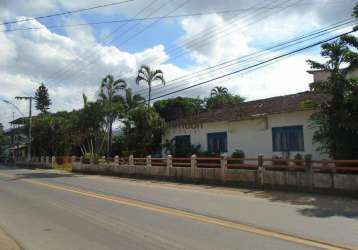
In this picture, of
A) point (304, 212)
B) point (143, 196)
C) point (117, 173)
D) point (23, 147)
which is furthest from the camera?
point (23, 147)

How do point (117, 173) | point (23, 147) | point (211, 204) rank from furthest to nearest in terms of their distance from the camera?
point (23, 147)
point (117, 173)
point (211, 204)

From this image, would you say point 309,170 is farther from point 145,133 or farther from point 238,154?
point 145,133

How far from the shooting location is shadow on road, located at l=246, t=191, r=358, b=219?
38.0 feet

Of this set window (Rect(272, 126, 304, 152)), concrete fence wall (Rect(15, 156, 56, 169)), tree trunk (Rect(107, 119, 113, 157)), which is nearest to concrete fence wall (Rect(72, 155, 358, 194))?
window (Rect(272, 126, 304, 152))

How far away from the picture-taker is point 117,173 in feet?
103

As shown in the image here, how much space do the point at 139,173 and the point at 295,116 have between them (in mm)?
10062

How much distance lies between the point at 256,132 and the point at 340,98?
30.8ft

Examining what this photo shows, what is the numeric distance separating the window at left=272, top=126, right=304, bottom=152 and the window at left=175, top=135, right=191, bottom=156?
737 cm

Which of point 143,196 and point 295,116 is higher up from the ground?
point 295,116

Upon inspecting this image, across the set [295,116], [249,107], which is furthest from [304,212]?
[249,107]

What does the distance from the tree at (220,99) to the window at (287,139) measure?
3379 centimetres

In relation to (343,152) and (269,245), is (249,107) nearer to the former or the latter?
(343,152)

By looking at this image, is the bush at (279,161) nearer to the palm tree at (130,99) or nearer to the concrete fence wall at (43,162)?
the palm tree at (130,99)

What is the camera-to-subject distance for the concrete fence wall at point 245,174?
15.9m
